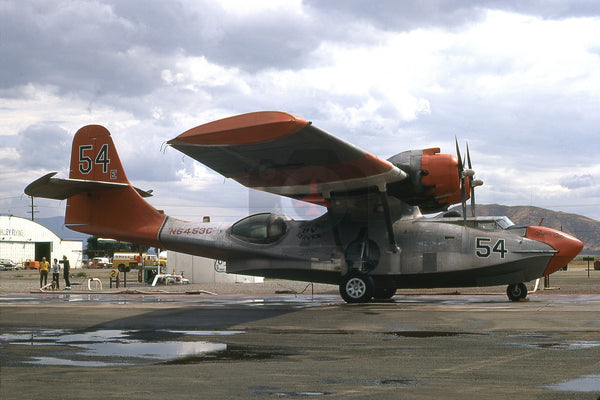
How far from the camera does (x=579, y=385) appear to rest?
19.0 feet

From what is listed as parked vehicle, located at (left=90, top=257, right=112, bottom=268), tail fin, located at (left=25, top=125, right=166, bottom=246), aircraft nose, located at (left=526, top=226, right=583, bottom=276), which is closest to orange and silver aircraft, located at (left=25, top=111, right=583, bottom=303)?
aircraft nose, located at (left=526, top=226, right=583, bottom=276)

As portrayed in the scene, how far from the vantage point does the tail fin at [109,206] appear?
21.2m

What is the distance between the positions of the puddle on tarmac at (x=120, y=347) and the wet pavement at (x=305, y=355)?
16 millimetres

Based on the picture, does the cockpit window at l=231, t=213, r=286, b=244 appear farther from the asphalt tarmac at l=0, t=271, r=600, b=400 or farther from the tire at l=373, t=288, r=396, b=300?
the asphalt tarmac at l=0, t=271, r=600, b=400

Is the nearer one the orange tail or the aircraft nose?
the aircraft nose

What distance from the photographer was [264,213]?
20094 mm

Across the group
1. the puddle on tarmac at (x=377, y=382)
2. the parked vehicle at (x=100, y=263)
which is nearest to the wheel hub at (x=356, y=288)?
the puddle on tarmac at (x=377, y=382)

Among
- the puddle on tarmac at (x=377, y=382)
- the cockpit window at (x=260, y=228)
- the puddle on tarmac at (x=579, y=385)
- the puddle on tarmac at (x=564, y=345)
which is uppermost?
the cockpit window at (x=260, y=228)

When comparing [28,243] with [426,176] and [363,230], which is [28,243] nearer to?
[363,230]

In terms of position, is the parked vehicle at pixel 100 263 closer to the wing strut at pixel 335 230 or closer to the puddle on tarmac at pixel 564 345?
the wing strut at pixel 335 230

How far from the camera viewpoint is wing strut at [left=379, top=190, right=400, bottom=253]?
57.6 feet

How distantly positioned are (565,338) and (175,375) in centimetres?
574

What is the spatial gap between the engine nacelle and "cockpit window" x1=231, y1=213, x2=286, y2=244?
355 centimetres

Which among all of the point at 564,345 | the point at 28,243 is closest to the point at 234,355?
the point at 564,345
